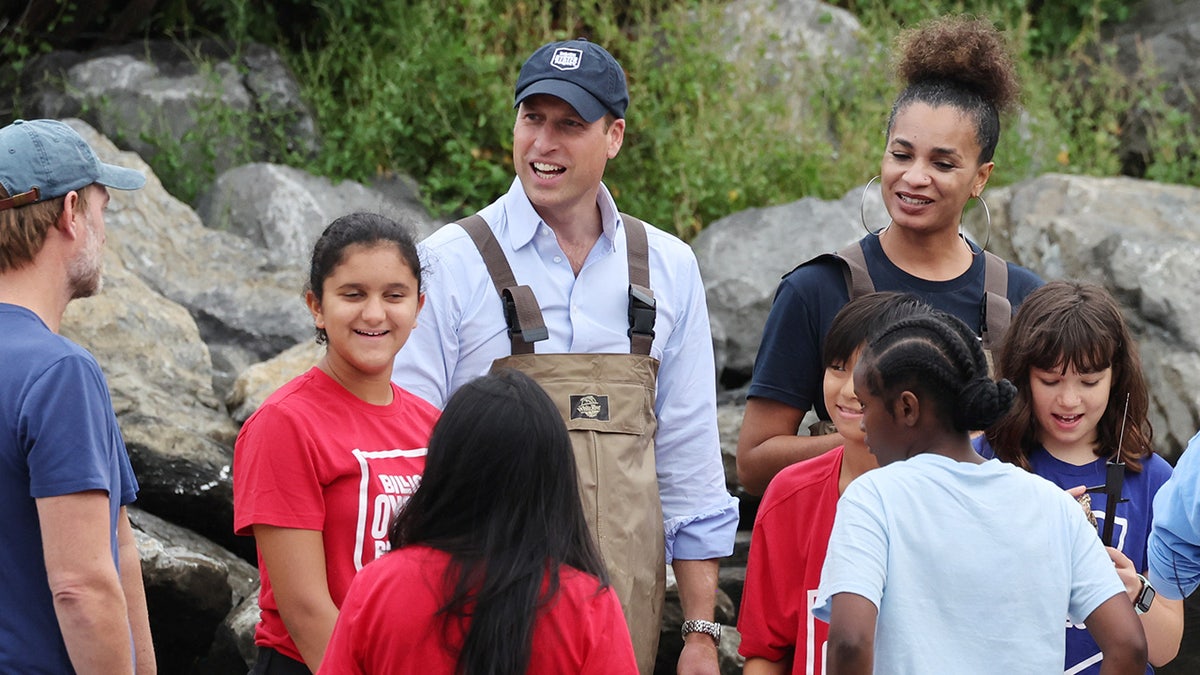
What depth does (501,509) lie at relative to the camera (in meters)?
2.27

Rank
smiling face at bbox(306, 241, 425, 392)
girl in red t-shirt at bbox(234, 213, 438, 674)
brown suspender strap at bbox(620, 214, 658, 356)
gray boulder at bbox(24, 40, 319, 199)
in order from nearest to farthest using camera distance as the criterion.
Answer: girl in red t-shirt at bbox(234, 213, 438, 674) → smiling face at bbox(306, 241, 425, 392) → brown suspender strap at bbox(620, 214, 658, 356) → gray boulder at bbox(24, 40, 319, 199)

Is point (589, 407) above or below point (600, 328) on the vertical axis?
below

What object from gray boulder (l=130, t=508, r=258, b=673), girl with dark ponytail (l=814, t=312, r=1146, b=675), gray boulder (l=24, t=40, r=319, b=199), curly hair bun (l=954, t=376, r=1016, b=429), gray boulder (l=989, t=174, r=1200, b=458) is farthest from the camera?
gray boulder (l=24, t=40, r=319, b=199)

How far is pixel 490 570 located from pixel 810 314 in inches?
55.0

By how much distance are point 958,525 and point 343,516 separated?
116cm

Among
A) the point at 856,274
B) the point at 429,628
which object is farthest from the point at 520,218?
the point at 429,628

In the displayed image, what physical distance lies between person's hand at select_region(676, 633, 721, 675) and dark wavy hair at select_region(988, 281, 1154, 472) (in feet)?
2.57

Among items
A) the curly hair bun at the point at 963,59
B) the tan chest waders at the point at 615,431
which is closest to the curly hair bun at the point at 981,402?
the tan chest waders at the point at 615,431

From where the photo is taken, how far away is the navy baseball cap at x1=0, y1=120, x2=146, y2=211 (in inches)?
100

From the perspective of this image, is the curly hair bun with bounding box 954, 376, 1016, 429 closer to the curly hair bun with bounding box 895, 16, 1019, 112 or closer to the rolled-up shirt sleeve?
the rolled-up shirt sleeve

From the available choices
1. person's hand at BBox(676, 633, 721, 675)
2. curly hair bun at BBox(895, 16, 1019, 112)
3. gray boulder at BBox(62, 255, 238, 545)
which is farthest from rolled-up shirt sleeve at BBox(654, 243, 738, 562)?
gray boulder at BBox(62, 255, 238, 545)

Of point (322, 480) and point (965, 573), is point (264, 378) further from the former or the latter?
point (965, 573)

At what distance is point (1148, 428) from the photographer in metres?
3.18

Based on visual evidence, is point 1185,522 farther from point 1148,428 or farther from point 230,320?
point 230,320
